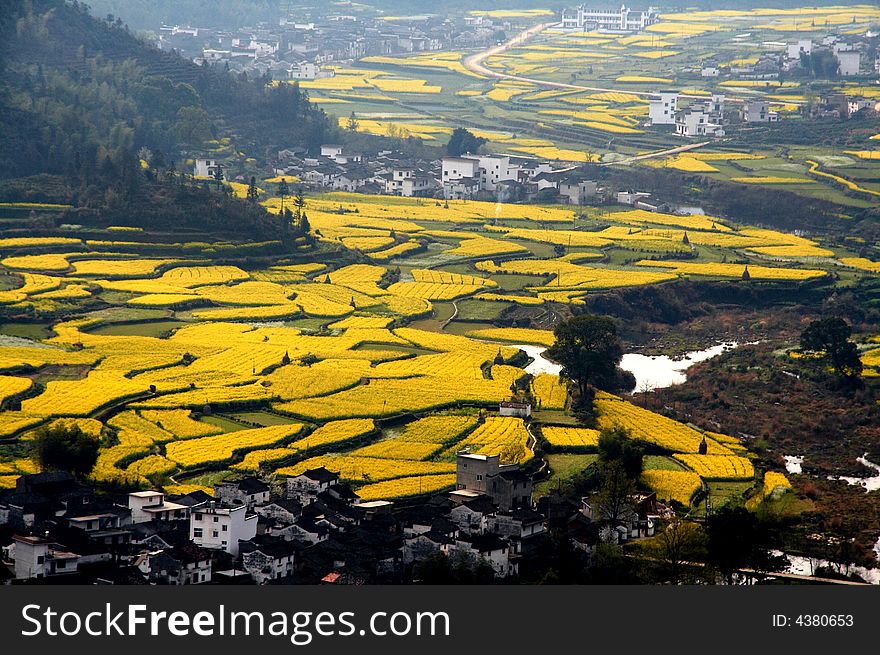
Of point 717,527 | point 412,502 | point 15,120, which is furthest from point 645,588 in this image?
point 15,120

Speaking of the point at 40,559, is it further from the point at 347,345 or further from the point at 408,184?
the point at 408,184

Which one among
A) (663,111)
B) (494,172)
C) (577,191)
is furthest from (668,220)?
(663,111)

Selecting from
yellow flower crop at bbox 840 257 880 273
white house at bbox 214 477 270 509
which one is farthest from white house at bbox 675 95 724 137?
white house at bbox 214 477 270 509

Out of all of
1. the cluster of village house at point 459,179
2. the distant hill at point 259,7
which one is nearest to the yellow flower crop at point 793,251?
the cluster of village house at point 459,179

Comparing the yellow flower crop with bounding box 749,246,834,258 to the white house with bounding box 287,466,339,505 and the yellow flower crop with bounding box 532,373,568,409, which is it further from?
the white house with bounding box 287,466,339,505

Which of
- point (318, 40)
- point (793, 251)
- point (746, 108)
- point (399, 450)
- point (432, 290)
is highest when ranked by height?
point (318, 40)

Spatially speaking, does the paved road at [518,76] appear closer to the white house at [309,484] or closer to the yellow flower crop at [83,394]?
the yellow flower crop at [83,394]
